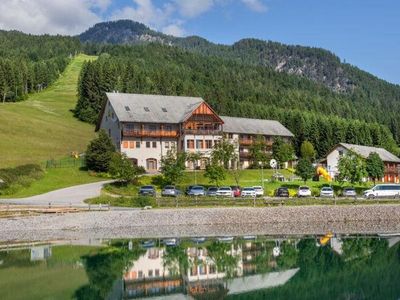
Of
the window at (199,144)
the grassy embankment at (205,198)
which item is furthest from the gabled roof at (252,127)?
the grassy embankment at (205,198)

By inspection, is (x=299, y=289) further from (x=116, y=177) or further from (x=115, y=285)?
(x=116, y=177)

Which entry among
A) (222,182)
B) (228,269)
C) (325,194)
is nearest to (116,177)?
(222,182)

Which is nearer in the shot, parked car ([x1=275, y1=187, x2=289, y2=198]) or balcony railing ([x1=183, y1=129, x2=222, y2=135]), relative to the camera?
parked car ([x1=275, y1=187, x2=289, y2=198])

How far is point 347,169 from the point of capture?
77.2 m

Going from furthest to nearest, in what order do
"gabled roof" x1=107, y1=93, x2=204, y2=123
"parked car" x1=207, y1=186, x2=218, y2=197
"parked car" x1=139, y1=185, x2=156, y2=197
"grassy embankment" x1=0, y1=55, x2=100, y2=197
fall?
"gabled roof" x1=107, y1=93, x2=204, y2=123
"grassy embankment" x1=0, y1=55, x2=100, y2=197
"parked car" x1=207, y1=186, x2=218, y2=197
"parked car" x1=139, y1=185, x2=156, y2=197

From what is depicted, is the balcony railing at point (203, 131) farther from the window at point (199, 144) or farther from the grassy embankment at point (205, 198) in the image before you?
the grassy embankment at point (205, 198)

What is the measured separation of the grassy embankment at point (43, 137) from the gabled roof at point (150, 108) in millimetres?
13572

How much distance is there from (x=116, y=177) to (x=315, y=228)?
28.5m

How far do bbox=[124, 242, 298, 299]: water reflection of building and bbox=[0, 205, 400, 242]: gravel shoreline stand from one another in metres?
10.3

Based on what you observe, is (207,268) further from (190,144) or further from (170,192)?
(190,144)

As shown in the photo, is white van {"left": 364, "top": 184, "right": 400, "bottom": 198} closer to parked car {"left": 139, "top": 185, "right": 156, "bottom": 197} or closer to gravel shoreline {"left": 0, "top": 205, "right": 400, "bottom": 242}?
Result: gravel shoreline {"left": 0, "top": 205, "right": 400, "bottom": 242}

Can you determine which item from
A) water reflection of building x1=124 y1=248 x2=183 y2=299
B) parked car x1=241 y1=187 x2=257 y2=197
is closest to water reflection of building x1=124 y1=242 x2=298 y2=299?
water reflection of building x1=124 y1=248 x2=183 y2=299

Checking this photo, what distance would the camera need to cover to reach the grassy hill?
93881 millimetres

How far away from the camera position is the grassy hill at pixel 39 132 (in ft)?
308
